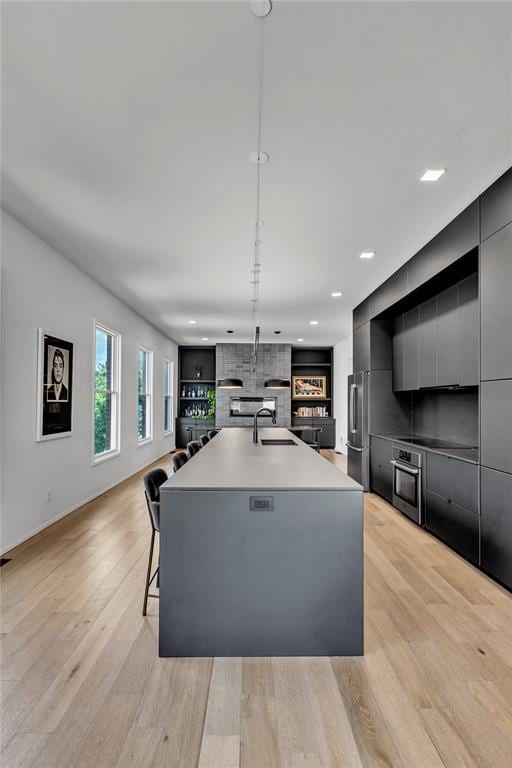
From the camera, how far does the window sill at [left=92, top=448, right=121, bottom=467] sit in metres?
5.75

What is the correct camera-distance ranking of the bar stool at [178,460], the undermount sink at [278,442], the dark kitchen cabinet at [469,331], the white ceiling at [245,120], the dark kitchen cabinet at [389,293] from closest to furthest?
1. the white ceiling at [245,120]
2. the bar stool at [178,460]
3. the dark kitchen cabinet at [469,331]
4. the undermount sink at [278,442]
5. the dark kitchen cabinet at [389,293]

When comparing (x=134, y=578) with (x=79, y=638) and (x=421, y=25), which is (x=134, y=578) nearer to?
(x=79, y=638)

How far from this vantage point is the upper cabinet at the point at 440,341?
3.90m

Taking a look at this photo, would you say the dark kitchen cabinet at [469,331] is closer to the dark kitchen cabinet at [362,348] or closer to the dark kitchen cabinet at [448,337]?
the dark kitchen cabinet at [448,337]

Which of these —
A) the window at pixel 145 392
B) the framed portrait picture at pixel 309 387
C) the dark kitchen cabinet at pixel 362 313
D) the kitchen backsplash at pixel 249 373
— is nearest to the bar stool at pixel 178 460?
the dark kitchen cabinet at pixel 362 313

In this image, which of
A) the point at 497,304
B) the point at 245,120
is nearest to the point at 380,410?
the point at 497,304

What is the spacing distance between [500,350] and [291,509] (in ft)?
6.12

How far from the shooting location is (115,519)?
4719mm

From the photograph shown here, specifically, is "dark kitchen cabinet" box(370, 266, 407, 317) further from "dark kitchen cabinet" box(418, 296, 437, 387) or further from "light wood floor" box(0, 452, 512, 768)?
"light wood floor" box(0, 452, 512, 768)

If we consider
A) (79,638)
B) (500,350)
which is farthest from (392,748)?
(500,350)

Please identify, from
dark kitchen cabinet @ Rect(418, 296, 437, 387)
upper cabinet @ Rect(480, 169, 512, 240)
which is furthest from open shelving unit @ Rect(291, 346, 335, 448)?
upper cabinet @ Rect(480, 169, 512, 240)

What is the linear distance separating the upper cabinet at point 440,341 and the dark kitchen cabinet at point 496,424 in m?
0.63

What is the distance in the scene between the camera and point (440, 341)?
4504 millimetres

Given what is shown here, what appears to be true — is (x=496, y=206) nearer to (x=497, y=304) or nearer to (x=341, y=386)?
(x=497, y=304)
